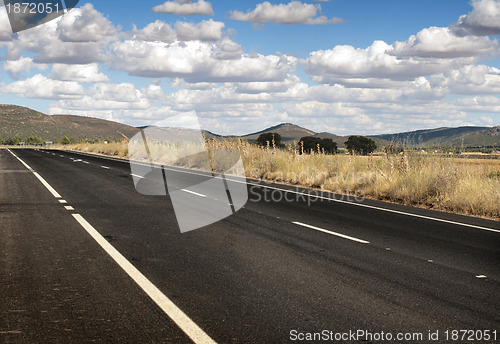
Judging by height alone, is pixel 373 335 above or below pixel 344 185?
above

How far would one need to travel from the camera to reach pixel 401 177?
1603 centimetres

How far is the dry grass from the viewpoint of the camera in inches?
530

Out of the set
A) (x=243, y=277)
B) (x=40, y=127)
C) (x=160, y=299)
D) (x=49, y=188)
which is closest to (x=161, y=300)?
(x=160, y=299)

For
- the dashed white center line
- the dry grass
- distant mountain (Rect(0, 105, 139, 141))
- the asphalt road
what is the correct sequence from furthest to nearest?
distant mountain (Rect(0, 105, 139, 141)) < the dry grass < the asphalt road < the dashed white center line

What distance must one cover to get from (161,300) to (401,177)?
12.3 metres

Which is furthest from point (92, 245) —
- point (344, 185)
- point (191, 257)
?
point (344, 185)

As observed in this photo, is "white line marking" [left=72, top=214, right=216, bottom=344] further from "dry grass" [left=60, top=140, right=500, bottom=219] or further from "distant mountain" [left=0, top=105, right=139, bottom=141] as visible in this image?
"distant mountain" [left=0, top=105, right=139, bottom=141]

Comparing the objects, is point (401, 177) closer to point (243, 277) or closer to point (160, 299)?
point (243, 277)

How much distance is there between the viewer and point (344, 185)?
59.8 feet

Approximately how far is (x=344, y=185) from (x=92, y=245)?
39.0ft

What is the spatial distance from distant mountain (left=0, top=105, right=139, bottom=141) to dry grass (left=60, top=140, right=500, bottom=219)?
153926mm

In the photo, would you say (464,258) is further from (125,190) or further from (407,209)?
(125,190)

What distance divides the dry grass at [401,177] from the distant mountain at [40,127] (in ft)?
505

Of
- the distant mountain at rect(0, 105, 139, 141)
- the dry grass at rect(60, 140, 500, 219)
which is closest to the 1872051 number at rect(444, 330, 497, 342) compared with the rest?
the dry grass at rect(60, 140, 500, 219)
